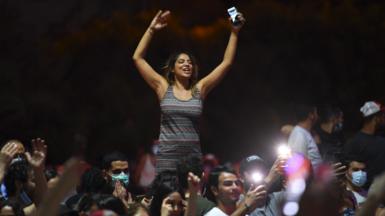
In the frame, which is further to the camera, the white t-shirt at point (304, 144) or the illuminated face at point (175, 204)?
the white t-shirt at point (304, 144)

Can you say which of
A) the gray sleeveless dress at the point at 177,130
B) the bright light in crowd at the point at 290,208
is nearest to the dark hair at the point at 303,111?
the gray sleeveless dress at the point at 177,130

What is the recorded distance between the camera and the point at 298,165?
7.79 meters

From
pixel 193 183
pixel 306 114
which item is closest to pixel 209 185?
pixel 193 183

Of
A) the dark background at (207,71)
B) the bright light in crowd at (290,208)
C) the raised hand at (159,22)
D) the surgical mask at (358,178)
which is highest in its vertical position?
the raised hand at (159,22)

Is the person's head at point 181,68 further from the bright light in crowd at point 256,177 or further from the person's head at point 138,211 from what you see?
the person's head at point 138,211

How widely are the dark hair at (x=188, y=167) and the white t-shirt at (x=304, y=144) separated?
98.7 inches

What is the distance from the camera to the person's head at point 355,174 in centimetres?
970

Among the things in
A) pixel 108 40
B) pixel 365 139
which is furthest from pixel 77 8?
pixel 365 139

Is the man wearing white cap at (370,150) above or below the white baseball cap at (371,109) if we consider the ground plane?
below

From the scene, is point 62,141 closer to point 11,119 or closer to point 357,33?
point 11,119

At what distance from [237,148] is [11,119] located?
5928 millimetres

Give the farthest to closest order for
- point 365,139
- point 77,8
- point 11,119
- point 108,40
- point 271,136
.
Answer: point 77,8 < point 108,40 < point 271,136 < point 11,119 < point 365,139

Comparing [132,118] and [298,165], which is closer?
[298,165]

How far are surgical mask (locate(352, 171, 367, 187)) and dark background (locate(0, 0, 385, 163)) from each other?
1161 cm
